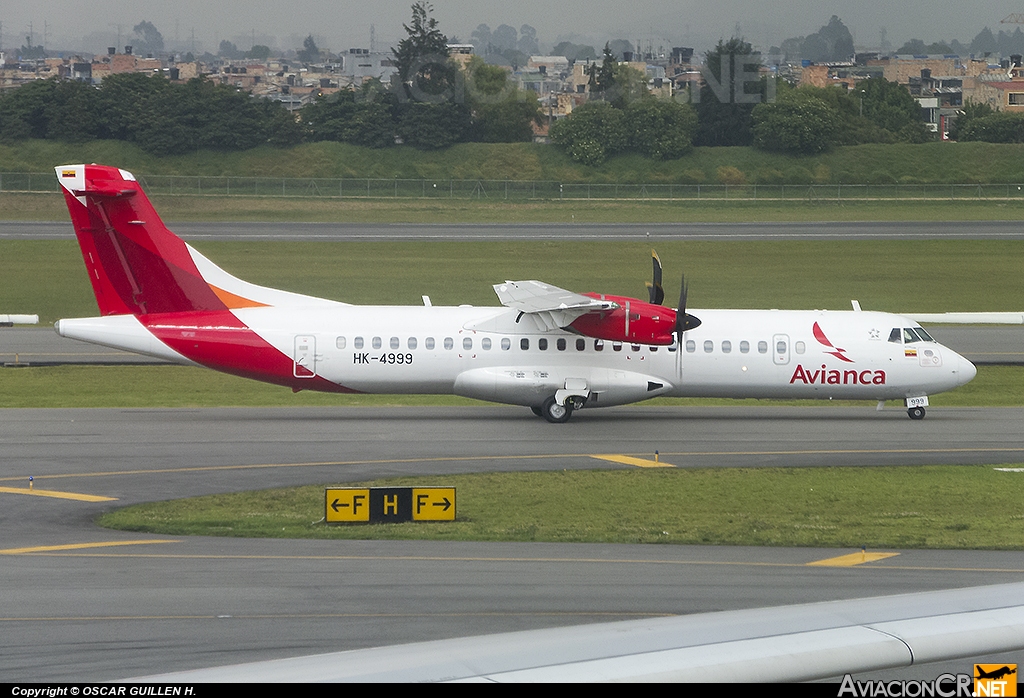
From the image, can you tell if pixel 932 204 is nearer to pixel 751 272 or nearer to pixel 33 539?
pixel 751 272

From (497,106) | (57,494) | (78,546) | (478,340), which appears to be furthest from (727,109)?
(78,546)

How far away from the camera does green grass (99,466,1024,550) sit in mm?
20016

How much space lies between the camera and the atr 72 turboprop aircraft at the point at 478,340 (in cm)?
3044

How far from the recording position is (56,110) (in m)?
106

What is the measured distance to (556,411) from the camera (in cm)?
3145

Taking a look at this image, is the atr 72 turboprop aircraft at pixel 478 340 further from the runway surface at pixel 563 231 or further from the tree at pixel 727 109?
the tree at pixel 727 109

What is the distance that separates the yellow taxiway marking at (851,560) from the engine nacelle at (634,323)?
40.9ft

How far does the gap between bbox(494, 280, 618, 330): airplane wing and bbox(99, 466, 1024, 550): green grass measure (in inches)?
240

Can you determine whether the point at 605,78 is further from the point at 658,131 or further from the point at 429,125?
the point at 429,125

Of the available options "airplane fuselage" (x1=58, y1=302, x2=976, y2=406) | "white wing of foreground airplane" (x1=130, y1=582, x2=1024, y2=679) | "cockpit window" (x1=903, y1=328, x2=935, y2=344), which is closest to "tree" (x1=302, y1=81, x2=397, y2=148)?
"airplane fuselage" (x1=58, y1=302, x2=976, y2=406)

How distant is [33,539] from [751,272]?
174ft

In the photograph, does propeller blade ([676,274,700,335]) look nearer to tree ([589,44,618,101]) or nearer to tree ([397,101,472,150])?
tree ([397,101,472,150])

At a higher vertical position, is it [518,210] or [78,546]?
[518,210]

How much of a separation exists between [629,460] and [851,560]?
8.82 meters
